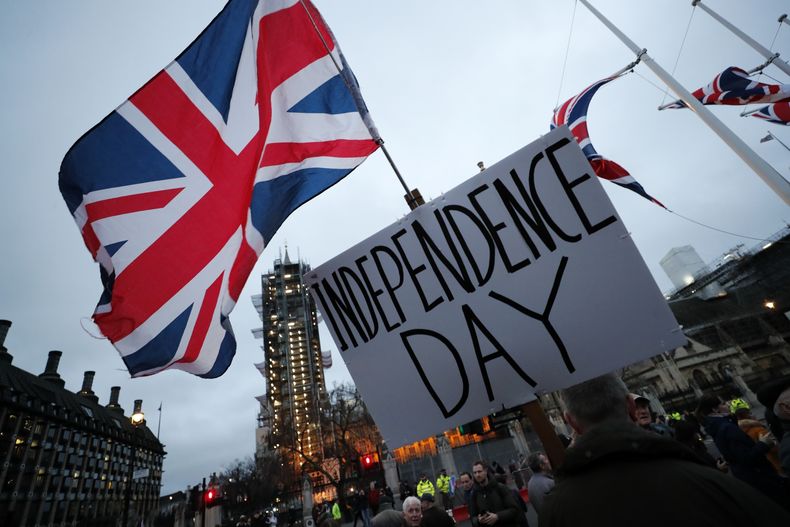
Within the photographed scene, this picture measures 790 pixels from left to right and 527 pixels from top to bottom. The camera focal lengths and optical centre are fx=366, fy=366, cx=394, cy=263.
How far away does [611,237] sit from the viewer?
2074 mm

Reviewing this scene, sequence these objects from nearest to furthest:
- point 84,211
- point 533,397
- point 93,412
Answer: point 533,397 → point 84,211 → point 93,412

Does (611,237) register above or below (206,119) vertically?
below

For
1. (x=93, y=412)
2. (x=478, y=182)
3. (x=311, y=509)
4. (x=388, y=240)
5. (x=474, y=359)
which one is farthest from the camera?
(x=93, y=412)

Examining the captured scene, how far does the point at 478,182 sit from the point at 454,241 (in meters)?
0.42

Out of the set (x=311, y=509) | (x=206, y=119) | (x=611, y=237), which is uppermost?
(x=206, y=119)

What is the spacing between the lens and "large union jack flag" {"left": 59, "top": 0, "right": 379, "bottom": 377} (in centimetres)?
344

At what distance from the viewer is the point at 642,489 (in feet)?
3.91

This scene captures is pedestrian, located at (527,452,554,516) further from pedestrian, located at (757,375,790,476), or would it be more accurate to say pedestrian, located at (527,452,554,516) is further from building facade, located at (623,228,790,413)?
building facade, located at (623,228,790,413)

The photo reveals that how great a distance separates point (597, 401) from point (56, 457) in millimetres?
79531

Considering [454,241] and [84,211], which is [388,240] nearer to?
[454,241]

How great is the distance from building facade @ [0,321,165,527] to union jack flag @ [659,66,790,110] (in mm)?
48755

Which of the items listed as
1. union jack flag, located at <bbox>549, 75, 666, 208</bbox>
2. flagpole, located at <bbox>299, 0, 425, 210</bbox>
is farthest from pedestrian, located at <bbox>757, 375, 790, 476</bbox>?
union jack flag, located at <bbox>549, 75, 666, 208</bbox>

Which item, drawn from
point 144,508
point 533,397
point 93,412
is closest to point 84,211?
point 533,397

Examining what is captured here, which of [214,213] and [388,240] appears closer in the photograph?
[388,240]
